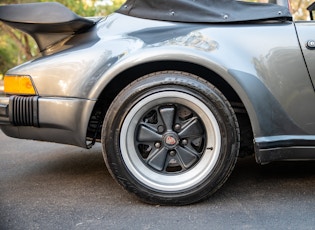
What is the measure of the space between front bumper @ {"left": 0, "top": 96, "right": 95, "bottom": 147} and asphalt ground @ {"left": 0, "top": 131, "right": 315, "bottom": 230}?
1.44 feet

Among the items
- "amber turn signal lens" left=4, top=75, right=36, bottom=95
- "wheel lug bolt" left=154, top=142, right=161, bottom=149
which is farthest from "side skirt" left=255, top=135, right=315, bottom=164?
"amber turn signal lens" left=4, top=75, right=36, bottom=95

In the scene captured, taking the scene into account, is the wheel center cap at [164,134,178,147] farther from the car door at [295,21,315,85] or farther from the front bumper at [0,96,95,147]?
the car door at [295,21,315,85]

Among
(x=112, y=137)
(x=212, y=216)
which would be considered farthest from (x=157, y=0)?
(x=212, y=216)

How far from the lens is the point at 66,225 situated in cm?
230

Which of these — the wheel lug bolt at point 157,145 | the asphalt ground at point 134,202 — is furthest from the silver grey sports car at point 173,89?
the asphalt ground at point 134,202

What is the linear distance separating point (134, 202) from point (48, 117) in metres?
0.82

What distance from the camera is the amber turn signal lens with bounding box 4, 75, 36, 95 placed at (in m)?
2.65

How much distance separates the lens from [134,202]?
266 centimetres

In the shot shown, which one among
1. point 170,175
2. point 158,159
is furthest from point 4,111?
point 170,175

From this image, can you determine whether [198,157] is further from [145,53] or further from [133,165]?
[145,53]

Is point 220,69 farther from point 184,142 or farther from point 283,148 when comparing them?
point 283,148

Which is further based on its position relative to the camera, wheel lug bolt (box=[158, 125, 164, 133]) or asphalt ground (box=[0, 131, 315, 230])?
wheel lug bolt (box=[158, 125, 164, 133])

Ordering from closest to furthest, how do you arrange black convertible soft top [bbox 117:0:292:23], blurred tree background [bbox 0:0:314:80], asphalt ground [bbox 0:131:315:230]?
asphalt ground [bbox 0:131:315:230] < black convertible soft top [bbox 117:0:292:23] < blurred tree background [bbox 0:0:314:80]

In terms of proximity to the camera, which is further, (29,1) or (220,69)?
(29,1)
